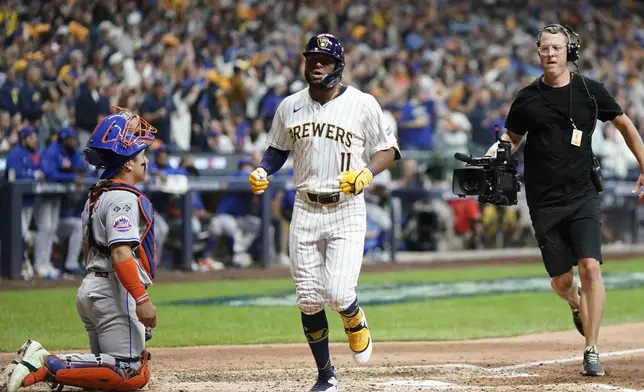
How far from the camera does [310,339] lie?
20.7 feet

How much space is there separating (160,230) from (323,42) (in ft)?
29.0

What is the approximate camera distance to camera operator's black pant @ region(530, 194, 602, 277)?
23.0 feet

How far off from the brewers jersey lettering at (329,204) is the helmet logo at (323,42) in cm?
33

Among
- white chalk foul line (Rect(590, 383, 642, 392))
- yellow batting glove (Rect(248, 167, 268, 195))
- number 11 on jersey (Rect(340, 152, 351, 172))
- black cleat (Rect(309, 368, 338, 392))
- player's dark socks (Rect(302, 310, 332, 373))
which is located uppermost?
Result: number 11 on jersey (Rect(340, 152, 351, 172))

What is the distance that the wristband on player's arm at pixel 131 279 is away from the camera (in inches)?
223

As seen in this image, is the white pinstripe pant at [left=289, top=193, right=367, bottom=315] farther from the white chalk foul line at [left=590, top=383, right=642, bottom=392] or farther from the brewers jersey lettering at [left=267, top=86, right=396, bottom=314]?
the white chalk foul line at [left=590, top=383, right=642, bottom=392]

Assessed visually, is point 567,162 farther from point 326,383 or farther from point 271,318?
point 271,318

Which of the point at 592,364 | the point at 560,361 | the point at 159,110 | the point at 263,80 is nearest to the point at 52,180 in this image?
the point at 159,110

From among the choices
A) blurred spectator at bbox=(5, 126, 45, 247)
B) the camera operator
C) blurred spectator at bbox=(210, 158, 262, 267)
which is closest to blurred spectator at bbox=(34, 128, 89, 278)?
blurred spectator at bbox=(5, 126, 45, 247)

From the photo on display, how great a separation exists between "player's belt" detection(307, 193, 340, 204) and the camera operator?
Answer: 154 centimetres

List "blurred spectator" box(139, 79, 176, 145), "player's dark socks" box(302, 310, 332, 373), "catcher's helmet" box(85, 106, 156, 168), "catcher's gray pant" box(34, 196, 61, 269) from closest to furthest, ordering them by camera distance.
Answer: "catcher's helmet" box(85, 106, 156, 168) → "player's dark socks" box(302, 310, 332, 373) → "catcher's gray pant" box(34, 196, 61, 269) → "blurred spectator" box(139, 79, 176, 145)

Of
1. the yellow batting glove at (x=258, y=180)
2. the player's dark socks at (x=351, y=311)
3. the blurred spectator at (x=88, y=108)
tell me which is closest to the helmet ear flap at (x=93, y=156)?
the yellow batting glove at (x=258, y=180)

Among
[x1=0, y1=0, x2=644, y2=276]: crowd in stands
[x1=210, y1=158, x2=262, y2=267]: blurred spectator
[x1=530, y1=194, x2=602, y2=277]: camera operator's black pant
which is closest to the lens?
[x1=530, y1=194, x2=602, y2=277]: camera operator's black pant

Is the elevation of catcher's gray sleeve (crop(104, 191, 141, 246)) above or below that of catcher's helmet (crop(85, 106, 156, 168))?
Answer: below
